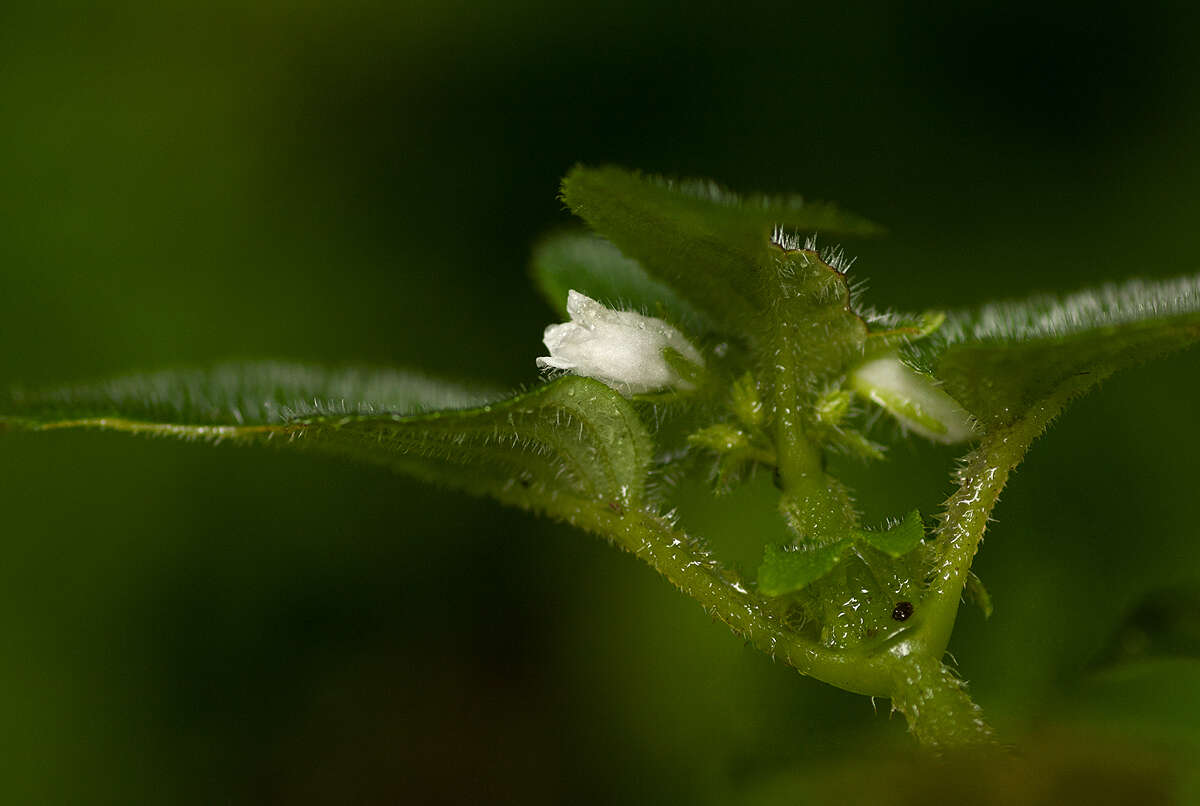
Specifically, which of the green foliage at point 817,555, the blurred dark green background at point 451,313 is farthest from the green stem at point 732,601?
the blurred dark green background at point 451,313

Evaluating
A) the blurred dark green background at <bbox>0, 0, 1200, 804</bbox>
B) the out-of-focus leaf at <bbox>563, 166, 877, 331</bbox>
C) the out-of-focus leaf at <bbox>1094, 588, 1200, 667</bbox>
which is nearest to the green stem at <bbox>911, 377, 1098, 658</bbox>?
the out-of-focus leaf at <bbox>563, 166, 877, 331</bbox>

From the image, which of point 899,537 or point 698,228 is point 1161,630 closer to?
point 899,537

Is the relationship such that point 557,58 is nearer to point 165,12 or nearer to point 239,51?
point 239,51

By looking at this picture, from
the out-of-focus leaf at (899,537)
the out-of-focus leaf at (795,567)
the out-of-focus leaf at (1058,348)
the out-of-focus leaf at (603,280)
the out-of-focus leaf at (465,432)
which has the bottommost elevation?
the out-of-focus leaf at (795,567)

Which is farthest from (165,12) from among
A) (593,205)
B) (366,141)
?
(593,205)

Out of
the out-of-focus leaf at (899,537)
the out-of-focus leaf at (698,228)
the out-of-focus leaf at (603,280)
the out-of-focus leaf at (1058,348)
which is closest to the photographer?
the out-of-focus leaf at (1058,348)

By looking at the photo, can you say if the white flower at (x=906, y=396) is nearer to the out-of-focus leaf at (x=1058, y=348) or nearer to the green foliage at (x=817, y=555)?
the out-of-focus leaf at (x=1058, y=348)

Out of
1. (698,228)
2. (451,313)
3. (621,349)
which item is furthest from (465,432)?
→ (451,313)

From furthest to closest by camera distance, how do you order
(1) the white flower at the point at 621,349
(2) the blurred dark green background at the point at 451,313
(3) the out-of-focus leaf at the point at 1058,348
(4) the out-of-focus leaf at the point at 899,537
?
(2) the blurred dark green background at the point at 451,313 < (1) the white flower at the point at 621,349 < (4) the out-of-focus leaf at the point at 899,537 < (3) the out-of-focus leaf at the point at 1058,348
